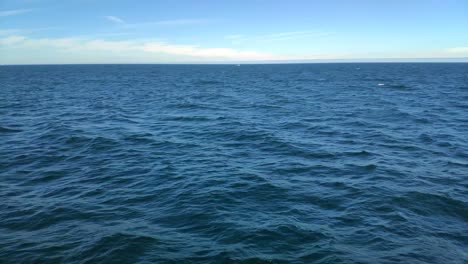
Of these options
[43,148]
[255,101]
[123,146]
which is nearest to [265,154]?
[123,146]

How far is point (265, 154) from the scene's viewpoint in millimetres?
21922

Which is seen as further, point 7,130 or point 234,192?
point 7,130

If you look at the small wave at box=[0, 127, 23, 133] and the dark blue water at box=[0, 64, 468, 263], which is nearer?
the dark blue water at box=[0, 64, 468, 263]

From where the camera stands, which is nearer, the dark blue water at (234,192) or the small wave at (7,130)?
the dark blue water at (234,192)

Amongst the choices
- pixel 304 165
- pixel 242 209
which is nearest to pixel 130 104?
pixel 304 165

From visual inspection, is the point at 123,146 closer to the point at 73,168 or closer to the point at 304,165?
the point at 73,168

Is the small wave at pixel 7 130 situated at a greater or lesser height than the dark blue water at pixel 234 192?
greater

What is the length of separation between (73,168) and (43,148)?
565cm

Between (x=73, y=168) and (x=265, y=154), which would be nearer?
(x=73, y=168)

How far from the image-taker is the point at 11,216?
13.4 m

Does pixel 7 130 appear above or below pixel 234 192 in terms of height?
above

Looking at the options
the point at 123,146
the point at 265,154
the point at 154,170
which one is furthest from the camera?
the point at 123,146

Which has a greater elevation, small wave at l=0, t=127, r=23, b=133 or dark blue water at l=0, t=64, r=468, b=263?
small wave at l=0, t=127, r=23, b=133

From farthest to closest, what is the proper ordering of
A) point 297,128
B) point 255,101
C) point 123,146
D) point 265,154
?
point 255,101 → point 297,128 → point 123,146 → point 265,154
